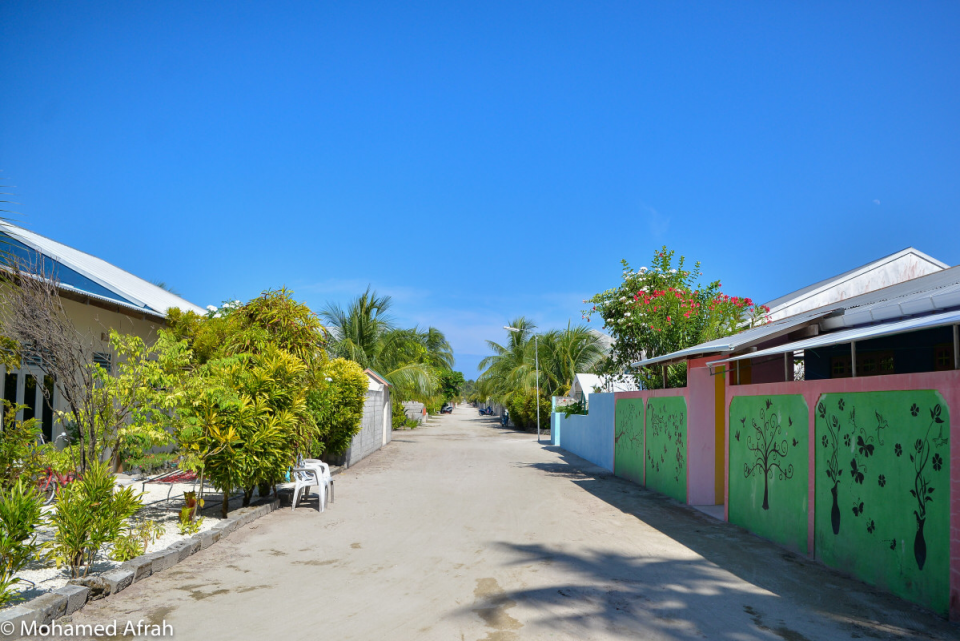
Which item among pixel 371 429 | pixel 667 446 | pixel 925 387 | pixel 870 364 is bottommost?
pixel 371 429

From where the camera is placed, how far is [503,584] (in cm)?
643

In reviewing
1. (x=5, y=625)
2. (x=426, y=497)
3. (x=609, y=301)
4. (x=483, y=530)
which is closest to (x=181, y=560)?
(x=5, y=625)

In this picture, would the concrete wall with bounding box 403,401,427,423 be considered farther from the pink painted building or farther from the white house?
the pink painted building

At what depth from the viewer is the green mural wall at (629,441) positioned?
1559 cm

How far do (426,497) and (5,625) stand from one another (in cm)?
847

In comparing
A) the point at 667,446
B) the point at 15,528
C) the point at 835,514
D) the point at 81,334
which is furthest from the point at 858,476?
the point at 81,334

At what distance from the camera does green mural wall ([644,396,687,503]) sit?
1266 centimetres

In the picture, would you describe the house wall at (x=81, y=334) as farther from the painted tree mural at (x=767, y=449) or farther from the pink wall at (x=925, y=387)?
the pink wall at (x=925, y=387)

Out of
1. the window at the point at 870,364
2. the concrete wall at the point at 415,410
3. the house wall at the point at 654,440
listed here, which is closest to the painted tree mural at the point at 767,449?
the house wall at the point at 654,440

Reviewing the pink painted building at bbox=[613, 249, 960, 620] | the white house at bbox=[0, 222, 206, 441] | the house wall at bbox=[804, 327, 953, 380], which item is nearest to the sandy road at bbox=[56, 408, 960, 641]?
the pink painted building at bbox=[613, 249, 960, 620]

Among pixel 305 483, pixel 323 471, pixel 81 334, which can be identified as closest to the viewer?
pixel 305 483

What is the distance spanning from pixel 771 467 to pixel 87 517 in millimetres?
8271

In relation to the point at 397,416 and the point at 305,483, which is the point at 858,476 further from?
the point at 397,416

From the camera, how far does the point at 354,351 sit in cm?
2934
